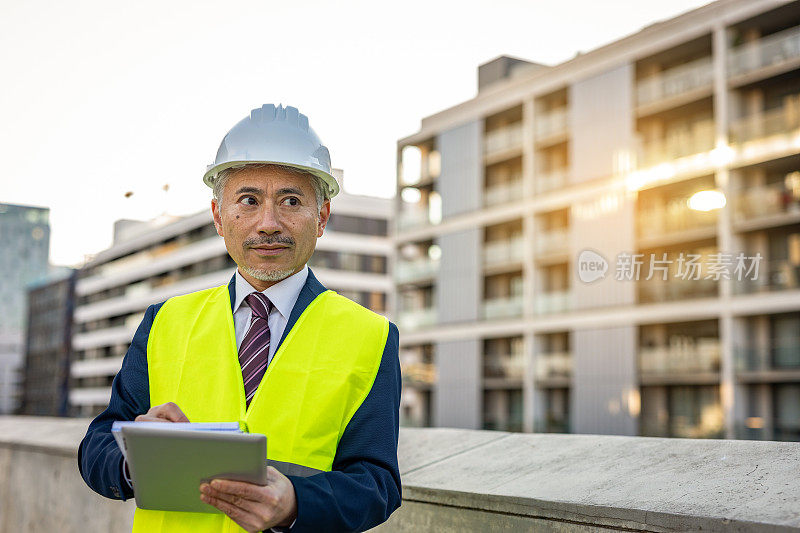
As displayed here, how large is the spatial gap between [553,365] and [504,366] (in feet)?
9.38

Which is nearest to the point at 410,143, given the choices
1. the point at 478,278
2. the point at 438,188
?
the point at 438,188

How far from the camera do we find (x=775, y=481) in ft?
7.94

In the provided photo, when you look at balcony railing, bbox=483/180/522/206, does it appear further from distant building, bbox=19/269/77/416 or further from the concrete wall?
distant building, bbox=19/269/77/416

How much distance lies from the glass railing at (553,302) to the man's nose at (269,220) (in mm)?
35092

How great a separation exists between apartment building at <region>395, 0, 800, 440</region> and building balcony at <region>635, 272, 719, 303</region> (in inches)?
3.0

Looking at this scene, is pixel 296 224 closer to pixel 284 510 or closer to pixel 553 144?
pixel 284 510

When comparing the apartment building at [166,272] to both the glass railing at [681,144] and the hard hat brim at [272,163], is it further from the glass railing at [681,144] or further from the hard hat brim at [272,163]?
the hard hat brim at [272,163]

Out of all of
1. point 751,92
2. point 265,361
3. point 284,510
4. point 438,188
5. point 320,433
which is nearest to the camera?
point 284,510

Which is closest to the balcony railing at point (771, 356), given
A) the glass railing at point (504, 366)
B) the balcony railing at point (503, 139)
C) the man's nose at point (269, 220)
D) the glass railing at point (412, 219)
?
the glass railing at point (504, 366)

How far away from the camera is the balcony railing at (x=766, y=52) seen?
30.5m

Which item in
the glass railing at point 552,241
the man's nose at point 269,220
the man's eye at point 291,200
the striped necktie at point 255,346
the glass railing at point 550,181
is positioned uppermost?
the glass railing at point 550,181

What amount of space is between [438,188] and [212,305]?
139ft

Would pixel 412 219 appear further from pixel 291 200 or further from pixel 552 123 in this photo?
pixel 291 200

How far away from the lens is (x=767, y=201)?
99.4ft
